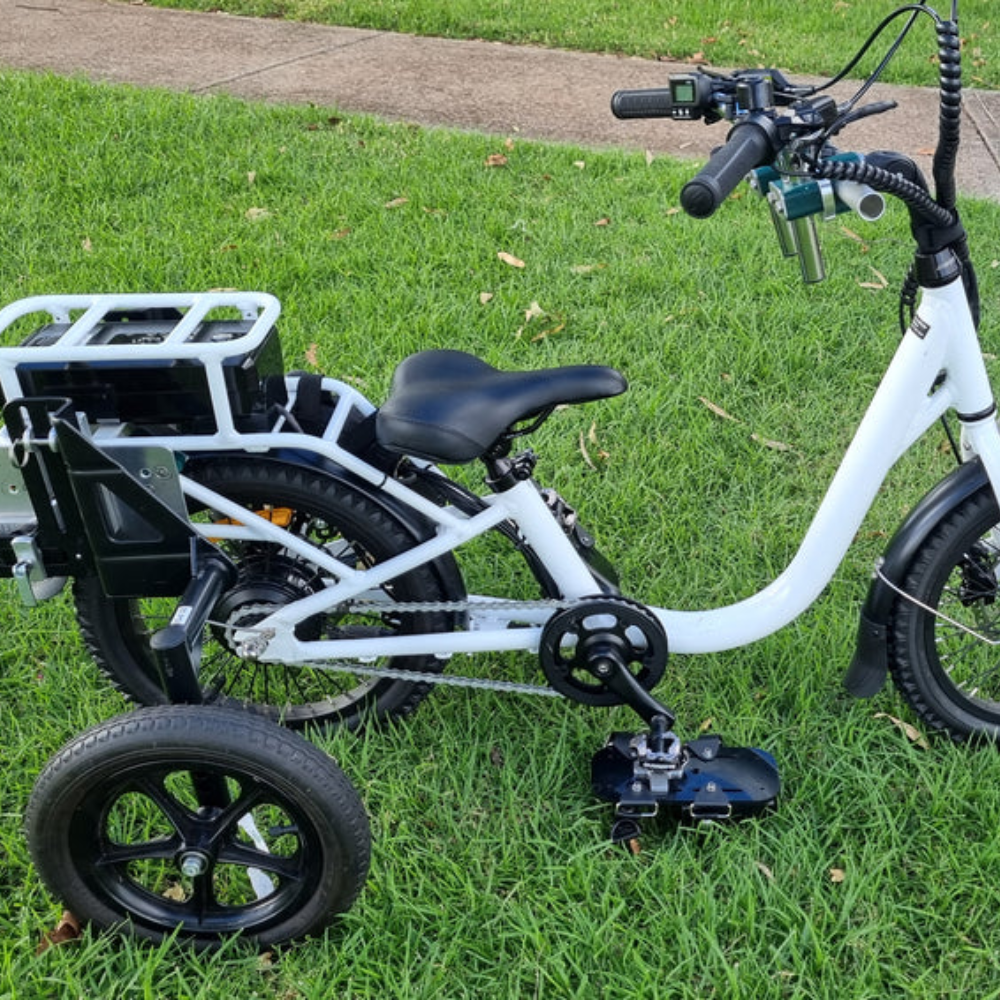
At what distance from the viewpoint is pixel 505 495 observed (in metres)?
2.27

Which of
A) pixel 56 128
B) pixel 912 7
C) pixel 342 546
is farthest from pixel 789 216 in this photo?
pixel 56 128

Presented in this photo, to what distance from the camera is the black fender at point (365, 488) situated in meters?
2.31

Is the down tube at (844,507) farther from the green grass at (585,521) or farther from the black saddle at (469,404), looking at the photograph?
the black saddle at (469,404)

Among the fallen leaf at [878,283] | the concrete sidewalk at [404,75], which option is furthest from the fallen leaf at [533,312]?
the concrete sidewalk at [404,75]

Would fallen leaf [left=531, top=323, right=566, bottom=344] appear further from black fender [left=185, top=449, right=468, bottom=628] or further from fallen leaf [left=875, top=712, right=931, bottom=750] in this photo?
fallen leaf [left=875, top=712, right=931, bottom=750]

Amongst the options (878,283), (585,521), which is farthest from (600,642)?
(878,283)

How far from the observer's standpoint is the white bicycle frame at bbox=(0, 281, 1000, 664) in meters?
2.16

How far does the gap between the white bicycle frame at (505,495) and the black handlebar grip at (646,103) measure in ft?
2.01

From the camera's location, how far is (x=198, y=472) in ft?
7.62

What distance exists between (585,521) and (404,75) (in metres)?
4.24

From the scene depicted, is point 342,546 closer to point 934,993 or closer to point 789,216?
point 789,216

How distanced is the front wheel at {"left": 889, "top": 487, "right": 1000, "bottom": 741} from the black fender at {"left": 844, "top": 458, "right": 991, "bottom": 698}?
17 mm

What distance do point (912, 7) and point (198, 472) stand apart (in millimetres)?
1565

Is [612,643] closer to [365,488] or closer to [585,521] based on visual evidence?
[365,488]
